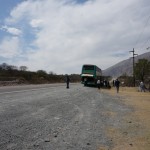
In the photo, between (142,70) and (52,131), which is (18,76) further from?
(52,131)

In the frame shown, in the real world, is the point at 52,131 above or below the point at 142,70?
below

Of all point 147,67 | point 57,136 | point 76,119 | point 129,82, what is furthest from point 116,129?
point 129,82

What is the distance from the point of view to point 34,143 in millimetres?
10922

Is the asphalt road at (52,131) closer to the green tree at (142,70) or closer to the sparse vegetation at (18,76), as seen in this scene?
the sparse vegetation at (18,76)

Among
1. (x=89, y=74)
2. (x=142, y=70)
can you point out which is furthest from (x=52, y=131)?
(x=142, y=70)

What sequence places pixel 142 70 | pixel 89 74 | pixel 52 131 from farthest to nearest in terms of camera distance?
pixel 142 70 → pixel 89 74 → pixel 52 131

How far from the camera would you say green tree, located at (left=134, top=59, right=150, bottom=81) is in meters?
89.2

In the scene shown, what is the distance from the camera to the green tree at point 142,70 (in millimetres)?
89250

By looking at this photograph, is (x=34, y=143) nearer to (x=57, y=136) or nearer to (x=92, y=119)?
(x=57, y=136)

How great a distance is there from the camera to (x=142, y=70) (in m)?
88.9

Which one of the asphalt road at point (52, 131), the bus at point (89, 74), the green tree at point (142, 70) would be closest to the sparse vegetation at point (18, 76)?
the bus at point (89, 74)

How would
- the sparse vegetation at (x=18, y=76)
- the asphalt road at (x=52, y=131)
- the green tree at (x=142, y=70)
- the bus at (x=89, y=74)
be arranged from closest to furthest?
the asphalt road at (x=52, y=131) < the bus at (x=89, y=74) < the sparse vegetation at (x=18, y=76) < the green tree at (x=142, y=70)

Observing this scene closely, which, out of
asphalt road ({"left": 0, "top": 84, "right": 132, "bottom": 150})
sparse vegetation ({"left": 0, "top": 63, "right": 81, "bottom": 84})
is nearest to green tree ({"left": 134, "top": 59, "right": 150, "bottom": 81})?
sparse vegetation ({"left": 0, "top": 63, "right": 81, "bottom": 84})

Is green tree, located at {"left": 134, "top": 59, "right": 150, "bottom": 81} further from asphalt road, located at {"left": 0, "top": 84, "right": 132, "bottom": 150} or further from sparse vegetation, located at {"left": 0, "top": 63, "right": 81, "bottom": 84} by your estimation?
asphalt road, located at {"left": 0, "top": 84, "right": 132, "bottom": 150}
